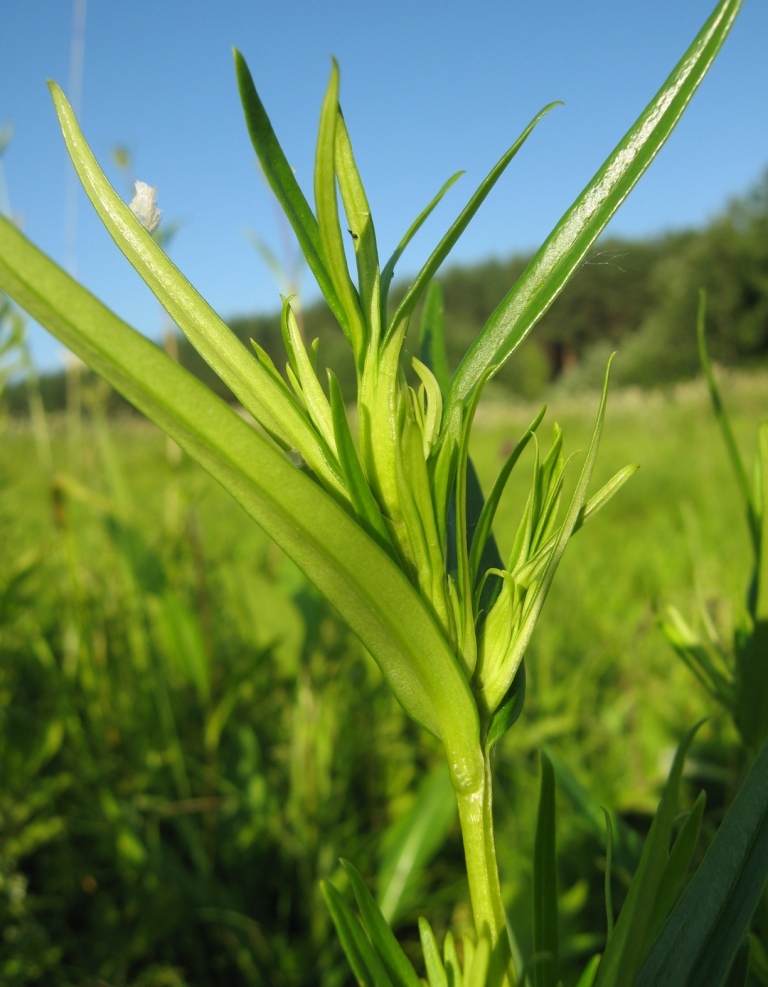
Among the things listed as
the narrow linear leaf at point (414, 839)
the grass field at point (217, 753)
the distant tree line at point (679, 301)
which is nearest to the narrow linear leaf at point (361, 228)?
the grass field at point (217, 753)

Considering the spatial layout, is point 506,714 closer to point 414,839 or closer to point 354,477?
point 354,477

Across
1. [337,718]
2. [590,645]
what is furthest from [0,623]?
[590,645]

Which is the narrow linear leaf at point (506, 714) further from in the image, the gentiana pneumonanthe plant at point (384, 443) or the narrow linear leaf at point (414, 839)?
the narrow linear leaf at point (414, 839)

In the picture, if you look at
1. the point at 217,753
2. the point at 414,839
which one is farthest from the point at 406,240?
the point at 217,753

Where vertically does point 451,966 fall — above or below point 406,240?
below

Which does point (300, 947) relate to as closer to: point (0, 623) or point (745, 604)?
point (0, 623)

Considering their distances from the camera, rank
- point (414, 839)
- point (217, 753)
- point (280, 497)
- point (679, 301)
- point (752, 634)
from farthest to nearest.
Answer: point (679, 301), point (217, 753), point (414, 839), point (752, 634), point (280, 497)

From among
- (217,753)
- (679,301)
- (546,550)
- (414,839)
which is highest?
(546,550)

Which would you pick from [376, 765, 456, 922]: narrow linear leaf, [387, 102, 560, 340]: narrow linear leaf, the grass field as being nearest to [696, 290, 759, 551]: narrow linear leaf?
[387, 102, 560, 340]: narrow linear leaf
